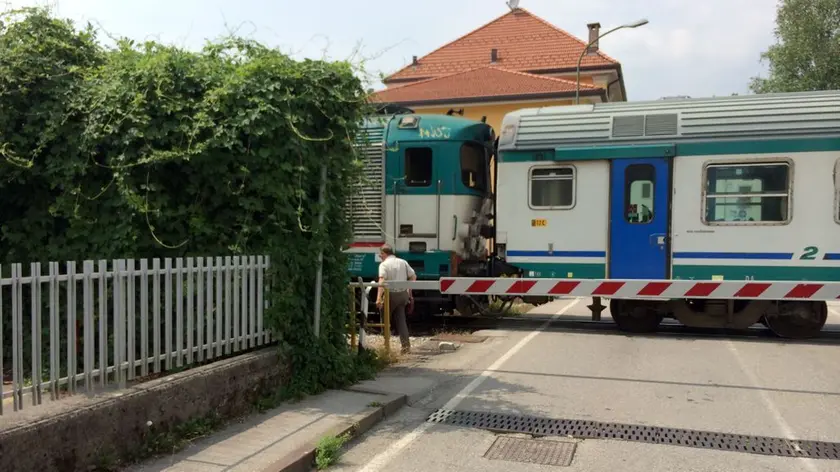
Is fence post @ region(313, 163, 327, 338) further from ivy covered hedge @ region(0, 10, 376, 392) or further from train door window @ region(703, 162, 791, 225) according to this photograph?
train door window @ region(703, 162, 791, 225)

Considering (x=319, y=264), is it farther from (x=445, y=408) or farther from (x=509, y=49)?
(x=509, y=49)

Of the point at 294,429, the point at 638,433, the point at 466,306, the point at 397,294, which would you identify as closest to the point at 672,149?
the point at 466,306

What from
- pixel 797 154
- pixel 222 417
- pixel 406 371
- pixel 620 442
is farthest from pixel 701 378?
pixel 222 417

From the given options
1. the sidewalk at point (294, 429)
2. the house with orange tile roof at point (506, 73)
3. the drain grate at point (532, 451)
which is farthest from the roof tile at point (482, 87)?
the drain grate at point (532, 451)

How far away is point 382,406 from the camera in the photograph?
6.17m

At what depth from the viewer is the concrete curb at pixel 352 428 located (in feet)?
15.1

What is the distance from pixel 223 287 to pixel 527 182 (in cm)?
648

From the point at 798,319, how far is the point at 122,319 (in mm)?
9973

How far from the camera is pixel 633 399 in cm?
675

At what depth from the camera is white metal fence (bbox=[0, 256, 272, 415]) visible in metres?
4.26

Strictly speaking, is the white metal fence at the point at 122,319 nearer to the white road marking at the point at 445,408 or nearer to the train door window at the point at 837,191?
the white road marking at the point at 445,408

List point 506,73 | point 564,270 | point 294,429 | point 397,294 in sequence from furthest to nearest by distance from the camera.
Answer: point 506,73, point 564,270, point 397,294, point 294,429

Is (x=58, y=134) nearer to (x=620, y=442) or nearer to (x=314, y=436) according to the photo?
(x=314, y=436)

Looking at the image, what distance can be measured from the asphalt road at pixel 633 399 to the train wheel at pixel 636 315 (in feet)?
1.97
